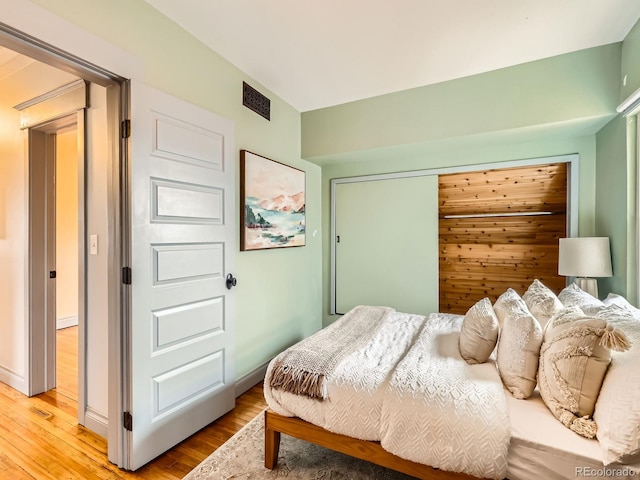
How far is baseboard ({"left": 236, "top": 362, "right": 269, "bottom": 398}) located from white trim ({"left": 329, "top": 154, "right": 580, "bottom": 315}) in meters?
1.31

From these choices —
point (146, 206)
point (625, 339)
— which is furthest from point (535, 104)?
point (146, 206)

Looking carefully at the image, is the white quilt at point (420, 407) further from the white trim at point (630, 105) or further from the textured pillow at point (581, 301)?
the white trim at point (630, 105)

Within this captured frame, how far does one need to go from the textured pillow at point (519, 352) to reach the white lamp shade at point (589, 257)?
3.79 ft

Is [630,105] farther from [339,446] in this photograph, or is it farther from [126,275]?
[126,275]

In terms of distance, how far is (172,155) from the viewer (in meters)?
1.92

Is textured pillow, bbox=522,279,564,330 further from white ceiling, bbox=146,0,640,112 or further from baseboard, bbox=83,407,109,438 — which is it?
baseboard, bbox=83,407,109,438

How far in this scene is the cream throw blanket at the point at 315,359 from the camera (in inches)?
63.5

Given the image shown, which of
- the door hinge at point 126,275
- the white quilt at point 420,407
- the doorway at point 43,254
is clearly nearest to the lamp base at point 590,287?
the white quilt at point 420,407

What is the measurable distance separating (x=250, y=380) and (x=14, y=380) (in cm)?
197

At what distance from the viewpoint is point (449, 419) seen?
129 cm

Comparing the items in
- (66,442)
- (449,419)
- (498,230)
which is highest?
(498,230)

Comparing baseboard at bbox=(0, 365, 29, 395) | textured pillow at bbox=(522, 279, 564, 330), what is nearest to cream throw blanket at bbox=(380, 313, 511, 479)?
textured pillow at bbox=(522, 279, 564, 330)

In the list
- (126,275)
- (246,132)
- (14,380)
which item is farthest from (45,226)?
(246,132)

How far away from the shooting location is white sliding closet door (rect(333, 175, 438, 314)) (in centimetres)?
344
